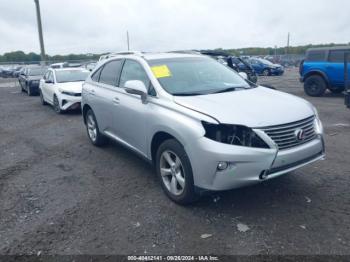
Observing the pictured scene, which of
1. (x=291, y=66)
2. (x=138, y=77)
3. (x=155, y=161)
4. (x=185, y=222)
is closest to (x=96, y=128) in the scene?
(x=138, y=77)

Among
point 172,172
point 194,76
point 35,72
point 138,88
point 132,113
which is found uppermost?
point 194,76

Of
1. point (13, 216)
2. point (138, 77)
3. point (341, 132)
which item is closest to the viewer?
point (13, 216)

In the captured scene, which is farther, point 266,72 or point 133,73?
point 266,72

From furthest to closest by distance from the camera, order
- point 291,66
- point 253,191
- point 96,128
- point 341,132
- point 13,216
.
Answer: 1. point 291,66
2. point 341,132
3. point 96,128
4. point 253,191
5. point 13,216

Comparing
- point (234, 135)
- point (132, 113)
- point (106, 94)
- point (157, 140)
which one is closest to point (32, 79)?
point (106, 94)

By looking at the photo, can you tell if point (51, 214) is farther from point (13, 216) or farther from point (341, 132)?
point (341, 132)

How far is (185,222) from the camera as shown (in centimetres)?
354

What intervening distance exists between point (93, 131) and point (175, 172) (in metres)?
3.08

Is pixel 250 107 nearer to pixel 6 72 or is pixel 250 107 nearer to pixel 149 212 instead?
pixel 149 212

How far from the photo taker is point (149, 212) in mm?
3793

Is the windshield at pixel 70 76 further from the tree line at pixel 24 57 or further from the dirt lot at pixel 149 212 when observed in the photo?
the tree line at pixel 24 57

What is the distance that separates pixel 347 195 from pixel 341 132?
342cm

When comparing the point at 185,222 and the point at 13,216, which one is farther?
the point at 13,216

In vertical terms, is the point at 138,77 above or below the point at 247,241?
above
